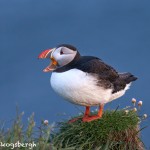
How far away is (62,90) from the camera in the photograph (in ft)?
23.4

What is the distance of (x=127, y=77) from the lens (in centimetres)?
790

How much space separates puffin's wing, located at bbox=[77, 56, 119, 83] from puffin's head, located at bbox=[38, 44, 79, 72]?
0.53 feet

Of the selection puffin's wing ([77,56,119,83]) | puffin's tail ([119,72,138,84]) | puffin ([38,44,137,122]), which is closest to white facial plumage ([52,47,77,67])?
puffin ([38,44,137,122])

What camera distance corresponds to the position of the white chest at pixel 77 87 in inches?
276

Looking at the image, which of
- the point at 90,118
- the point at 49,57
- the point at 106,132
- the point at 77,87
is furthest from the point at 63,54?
the point at 106,132

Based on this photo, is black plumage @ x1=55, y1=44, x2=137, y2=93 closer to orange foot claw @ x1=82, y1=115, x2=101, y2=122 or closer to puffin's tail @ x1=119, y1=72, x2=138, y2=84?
puffin's tail @ x1=119, y1=72, x2=138, y2=84

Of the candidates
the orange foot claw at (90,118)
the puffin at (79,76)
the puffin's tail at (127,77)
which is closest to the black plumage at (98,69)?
the puffin at (79,76)

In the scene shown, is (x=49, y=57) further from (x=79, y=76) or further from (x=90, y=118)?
(x=90, y=118)

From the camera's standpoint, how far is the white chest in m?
7.01

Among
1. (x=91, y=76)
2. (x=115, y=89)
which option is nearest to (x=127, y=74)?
(x=115, y=89)

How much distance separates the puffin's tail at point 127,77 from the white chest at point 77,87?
600 mm

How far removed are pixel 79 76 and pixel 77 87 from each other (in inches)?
6.0

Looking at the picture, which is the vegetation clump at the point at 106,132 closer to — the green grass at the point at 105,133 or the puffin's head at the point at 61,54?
the green grass at the point at 105,133

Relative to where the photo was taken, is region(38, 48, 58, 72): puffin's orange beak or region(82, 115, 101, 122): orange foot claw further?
region(82, 115, 101, 122): orange foot claw
